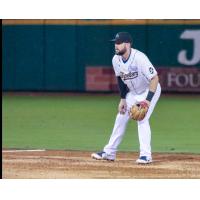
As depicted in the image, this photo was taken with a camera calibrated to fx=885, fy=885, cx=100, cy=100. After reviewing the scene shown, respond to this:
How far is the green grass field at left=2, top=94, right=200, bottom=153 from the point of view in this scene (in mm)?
12539

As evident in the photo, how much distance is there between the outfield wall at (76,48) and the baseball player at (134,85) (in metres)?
10.5

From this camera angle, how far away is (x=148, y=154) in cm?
1012

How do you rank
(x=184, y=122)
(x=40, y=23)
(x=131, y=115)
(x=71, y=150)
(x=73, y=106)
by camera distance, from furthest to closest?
(x=40, y=23)
(x=73, y=106)
(x=184, y=122)
(x=71, y=150)
(x=131, y=115)

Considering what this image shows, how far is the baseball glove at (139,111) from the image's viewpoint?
392 inches

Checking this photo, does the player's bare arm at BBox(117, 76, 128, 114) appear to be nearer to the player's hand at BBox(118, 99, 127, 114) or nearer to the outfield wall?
the player's hand at BBox(118, 99, 127, 114)

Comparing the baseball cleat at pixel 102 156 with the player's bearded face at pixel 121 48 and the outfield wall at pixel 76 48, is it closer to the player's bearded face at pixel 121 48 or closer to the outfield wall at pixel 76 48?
the player's bearded face at pixel 121 48

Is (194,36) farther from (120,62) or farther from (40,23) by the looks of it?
(120,62)

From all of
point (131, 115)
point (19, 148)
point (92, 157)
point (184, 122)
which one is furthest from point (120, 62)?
point (184, 122)

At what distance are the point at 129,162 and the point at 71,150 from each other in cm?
137

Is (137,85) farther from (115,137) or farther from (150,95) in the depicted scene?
(115,137)

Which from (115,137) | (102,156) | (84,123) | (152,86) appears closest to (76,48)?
(84,123)

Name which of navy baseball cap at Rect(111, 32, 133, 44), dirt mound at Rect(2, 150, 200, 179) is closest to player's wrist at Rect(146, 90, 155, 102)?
navy baseball cap at Rect(111, 32, 133, 44)

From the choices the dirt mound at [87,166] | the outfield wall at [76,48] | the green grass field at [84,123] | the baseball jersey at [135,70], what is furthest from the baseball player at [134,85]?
the outfield wall at [76,48]

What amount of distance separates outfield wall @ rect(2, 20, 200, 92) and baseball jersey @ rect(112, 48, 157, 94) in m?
10.6
